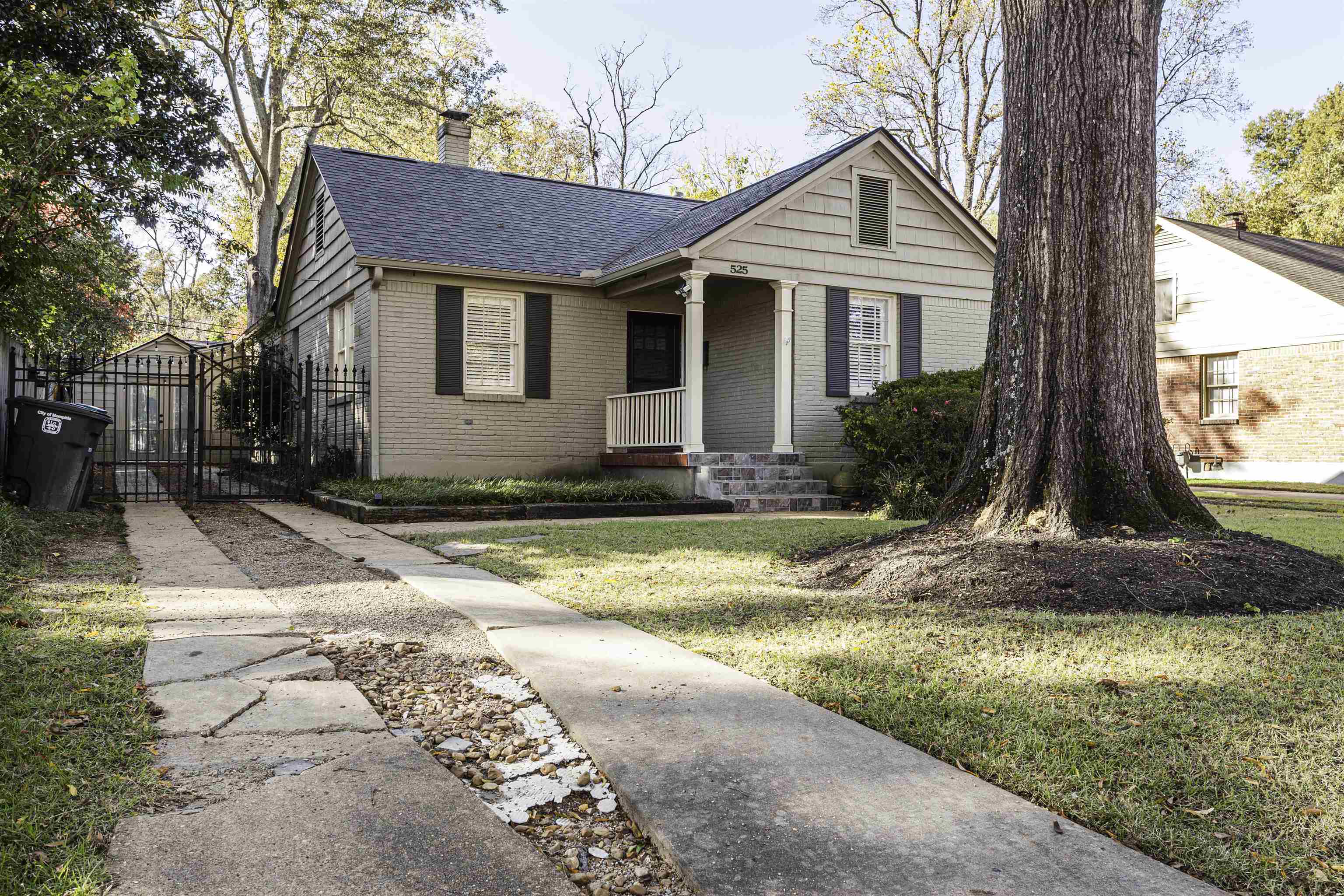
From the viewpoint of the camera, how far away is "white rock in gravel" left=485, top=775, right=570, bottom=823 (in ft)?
7.73

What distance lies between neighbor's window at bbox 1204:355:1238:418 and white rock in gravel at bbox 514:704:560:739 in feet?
65.0

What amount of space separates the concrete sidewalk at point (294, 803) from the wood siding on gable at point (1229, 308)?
1893cm

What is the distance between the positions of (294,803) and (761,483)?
30.6 feet

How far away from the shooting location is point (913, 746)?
8.52 feet

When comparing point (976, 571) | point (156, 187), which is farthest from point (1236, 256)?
point (156, 187)

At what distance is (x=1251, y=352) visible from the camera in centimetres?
1825

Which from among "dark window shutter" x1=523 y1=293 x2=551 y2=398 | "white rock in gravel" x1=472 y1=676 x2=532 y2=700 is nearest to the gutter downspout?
"dark window shutter" x1=523 y1=293 x2=551 y2=398

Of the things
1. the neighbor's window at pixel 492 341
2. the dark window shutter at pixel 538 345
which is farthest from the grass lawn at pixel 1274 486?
the neighbor's window at pixel 492 341

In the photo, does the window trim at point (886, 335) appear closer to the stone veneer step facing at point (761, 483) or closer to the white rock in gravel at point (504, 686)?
the stone veneer step facing at point (761, 483)

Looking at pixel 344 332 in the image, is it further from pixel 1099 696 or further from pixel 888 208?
pixel 1099 696

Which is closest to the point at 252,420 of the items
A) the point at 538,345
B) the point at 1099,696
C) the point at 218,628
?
the point at 538,345

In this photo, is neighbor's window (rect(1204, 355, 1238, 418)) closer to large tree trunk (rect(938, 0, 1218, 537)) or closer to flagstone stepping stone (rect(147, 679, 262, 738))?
large tree trunk (rect(938, 0, 1218, 537))

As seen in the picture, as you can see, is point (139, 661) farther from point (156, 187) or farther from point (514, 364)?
point (156, 187)

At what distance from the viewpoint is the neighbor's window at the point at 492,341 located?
12.4 meters
